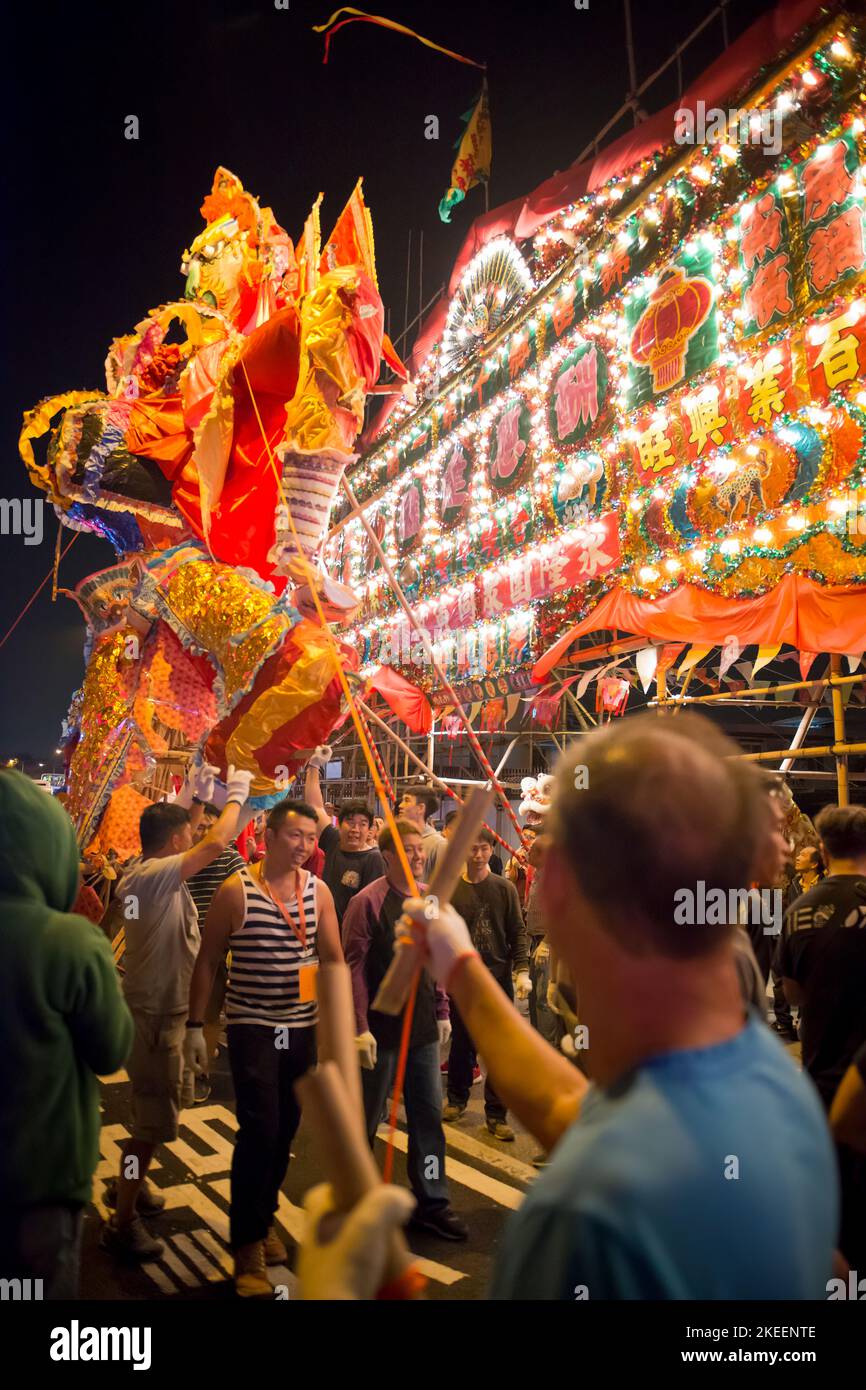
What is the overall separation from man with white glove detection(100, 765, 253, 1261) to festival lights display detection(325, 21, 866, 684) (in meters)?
4.37

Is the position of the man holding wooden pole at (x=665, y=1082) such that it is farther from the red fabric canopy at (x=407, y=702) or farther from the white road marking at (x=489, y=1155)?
the red fabric canopy at (x=407, y=702)

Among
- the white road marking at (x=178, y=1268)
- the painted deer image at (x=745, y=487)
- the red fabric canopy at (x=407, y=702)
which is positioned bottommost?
the white road marking at (x=178, y=1268)

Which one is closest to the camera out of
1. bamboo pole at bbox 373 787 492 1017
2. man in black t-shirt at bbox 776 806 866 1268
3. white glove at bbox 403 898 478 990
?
bamboo pole at bbox 373 787 492 1017

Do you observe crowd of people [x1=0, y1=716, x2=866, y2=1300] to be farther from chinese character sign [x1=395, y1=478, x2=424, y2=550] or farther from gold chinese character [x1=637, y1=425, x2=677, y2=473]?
chinese character sign [x1=395, y1=478, x2=424, y2=550]

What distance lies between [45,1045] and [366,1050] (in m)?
1.67

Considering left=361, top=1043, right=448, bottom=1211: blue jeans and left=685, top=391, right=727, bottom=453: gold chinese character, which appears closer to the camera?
left=361, top=1043, right=448, bottom=1211: blue jeans

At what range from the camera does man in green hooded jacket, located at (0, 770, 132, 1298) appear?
62.1 inches

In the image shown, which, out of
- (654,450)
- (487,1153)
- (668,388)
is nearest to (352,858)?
(487,1153)

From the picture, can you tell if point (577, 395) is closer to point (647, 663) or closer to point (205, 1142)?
point (647, 663)

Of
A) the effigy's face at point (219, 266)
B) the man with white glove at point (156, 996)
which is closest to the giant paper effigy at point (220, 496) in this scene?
the effigy's face at point (219, 266)

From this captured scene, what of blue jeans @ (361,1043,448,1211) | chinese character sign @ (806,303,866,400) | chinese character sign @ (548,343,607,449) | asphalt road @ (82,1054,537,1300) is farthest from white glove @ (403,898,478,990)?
chinese character sign @ (548,343,607,449)

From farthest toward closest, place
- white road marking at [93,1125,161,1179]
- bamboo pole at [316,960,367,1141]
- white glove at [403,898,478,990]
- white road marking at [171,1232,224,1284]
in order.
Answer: white road marking at [93,1125,161,1179], white road marking at [171,1232,224,1284], white glove at [403,898,478,990], bamboo pole at [316,960,367,1141]

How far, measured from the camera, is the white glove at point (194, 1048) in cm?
300

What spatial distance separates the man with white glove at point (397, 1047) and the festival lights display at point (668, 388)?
12.2ft
